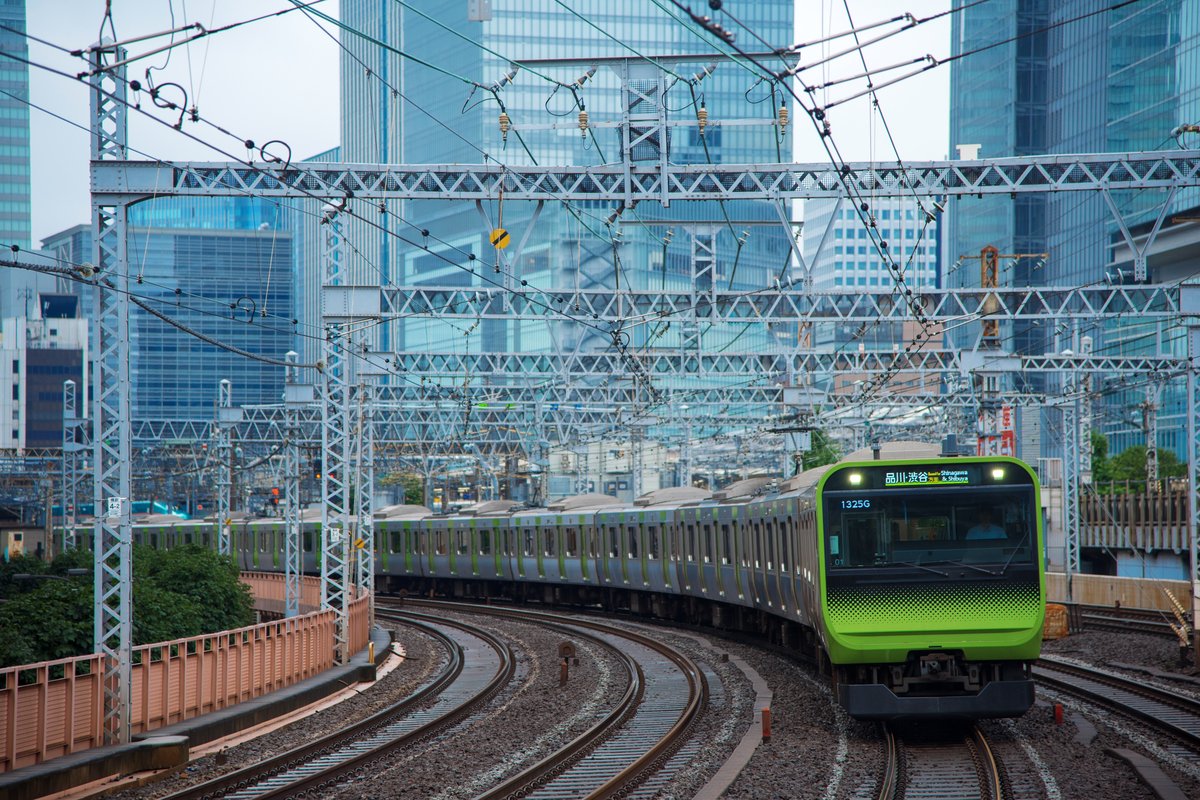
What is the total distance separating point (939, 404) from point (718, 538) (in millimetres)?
17388

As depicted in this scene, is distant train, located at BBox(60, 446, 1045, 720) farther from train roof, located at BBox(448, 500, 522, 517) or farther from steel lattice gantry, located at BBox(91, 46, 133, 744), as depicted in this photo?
train roof, located at BBox(448, 500, 522, 517)

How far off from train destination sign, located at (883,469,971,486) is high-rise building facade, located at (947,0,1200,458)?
55292mm

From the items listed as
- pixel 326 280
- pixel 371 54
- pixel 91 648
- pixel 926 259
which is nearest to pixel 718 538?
pixel 326 280

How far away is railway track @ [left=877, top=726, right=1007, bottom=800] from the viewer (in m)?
11.6

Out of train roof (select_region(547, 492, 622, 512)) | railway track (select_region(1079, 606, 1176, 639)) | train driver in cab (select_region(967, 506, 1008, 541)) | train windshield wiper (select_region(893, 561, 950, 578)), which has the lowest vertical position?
railway track (select_region(1079, 606, 1176, 639))

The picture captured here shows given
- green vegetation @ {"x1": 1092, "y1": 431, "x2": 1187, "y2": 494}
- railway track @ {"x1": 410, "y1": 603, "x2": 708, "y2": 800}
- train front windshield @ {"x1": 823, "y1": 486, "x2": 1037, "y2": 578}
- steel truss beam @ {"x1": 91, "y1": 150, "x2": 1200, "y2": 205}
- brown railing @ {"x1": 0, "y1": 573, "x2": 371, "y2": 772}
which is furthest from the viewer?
green vegetation @ {"x1": 1092, "y1": 431, "x2": 1187, "y2": 494}

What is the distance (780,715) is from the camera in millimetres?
16453

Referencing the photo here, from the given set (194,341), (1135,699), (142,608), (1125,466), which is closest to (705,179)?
(1135,699)

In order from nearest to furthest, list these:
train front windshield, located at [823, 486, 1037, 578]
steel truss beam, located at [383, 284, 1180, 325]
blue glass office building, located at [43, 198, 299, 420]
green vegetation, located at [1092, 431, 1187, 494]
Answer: train front windshield, located at [823, 486, 1037, 578] < steel truss beam, located at [383, 284, 1180, 325] < green vegetation, located at [1092, 431, 1187, 494] < blue glass office building, located at [43, 198, 299, 420]

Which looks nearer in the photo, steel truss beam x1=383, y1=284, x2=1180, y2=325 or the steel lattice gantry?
the steel lattice gantry

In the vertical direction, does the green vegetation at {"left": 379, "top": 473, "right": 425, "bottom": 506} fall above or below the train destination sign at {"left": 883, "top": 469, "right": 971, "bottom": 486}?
below

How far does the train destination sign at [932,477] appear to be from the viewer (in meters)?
14.0

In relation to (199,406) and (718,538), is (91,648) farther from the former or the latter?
(199,406)

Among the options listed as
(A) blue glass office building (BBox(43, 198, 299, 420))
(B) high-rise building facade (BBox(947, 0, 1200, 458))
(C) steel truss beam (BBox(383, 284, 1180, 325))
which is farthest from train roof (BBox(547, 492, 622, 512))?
(A) blue glass office building (BBox(43, 198, 299, 420))
